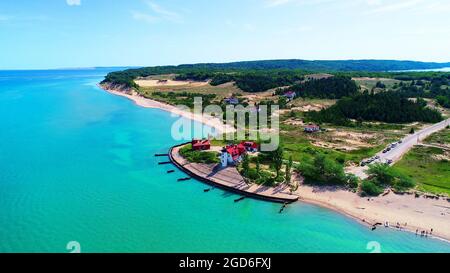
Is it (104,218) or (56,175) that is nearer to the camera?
(104,218)

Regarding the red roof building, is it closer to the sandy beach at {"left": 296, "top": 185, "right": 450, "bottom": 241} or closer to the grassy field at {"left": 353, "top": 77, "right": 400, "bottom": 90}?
the sandy beach at {"left": 296, "top": 185, "right": 450, "bottom": 241}

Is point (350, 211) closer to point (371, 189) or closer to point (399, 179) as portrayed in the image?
point (371, 189)

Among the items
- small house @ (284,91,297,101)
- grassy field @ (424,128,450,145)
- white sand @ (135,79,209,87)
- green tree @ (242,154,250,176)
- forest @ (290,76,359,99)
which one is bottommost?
green tree @ (242,154,250,176)

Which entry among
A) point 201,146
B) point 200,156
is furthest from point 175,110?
point 200,156

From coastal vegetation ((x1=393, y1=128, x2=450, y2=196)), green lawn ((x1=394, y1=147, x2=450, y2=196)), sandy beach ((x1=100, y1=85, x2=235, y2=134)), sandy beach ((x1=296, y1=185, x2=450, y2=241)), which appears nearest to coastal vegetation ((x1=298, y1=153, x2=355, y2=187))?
sandy beach ((x1=296, y1=185, x2=450, y2=241))
